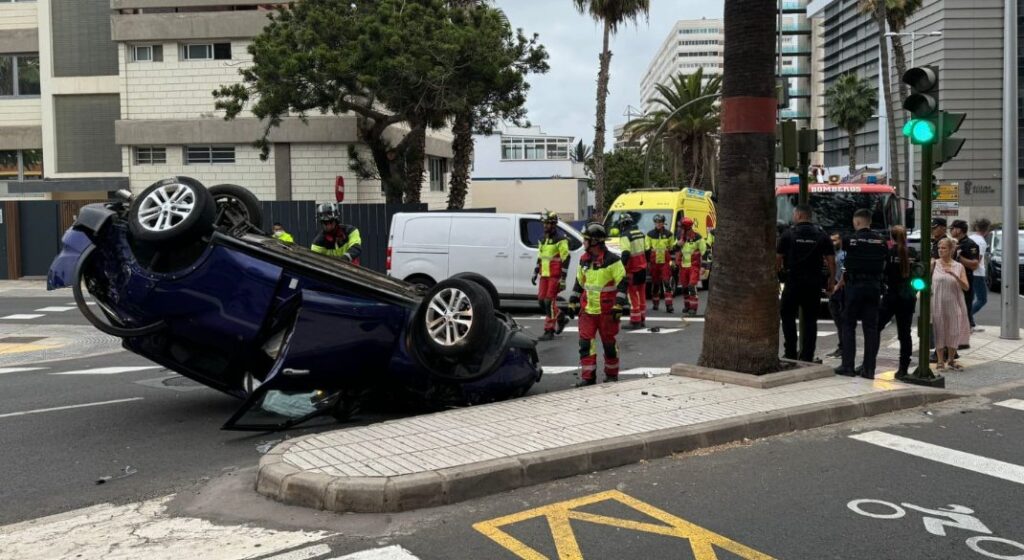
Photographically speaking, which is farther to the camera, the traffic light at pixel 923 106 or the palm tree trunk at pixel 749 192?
the traffic light at pixel 923 106

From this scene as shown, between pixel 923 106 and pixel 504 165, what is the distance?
232 feet

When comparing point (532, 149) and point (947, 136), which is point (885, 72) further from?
point (532, 149)

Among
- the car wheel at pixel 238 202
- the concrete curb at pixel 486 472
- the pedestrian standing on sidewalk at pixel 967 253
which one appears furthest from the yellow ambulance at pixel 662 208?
the concrete curb at pixel 486 472

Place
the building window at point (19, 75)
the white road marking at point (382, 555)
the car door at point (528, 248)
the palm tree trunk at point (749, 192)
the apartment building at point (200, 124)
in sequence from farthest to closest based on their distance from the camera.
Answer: the building window at point (19, 75), the apartment building at point (200, 124), the car door at point (528, 248), the palm tree trunk at point (749, 192), the white road marking at point (382, 555)

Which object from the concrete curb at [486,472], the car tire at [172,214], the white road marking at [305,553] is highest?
the car tire at [172,214]

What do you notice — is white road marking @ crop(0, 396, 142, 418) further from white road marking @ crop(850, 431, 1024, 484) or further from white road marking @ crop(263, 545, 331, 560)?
white road marking @ crop(850, 431, 1024, 484)

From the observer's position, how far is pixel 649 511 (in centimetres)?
524

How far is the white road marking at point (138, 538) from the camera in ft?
15.4

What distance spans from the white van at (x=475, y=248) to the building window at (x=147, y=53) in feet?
62.2

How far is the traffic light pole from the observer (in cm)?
879

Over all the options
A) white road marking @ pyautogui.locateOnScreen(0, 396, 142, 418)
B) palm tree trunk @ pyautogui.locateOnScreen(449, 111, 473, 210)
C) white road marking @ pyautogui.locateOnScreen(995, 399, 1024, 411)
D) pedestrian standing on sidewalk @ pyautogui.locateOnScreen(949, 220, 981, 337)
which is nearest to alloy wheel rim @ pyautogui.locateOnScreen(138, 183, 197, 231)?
white road marking @ pyautogui.locateOnScreen(0, 396, 142, 418)

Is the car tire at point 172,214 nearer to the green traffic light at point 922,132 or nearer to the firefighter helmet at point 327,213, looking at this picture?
the firefighter helmet at point 327,213

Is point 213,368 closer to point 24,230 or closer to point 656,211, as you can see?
point 656,211

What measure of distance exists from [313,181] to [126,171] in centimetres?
704
